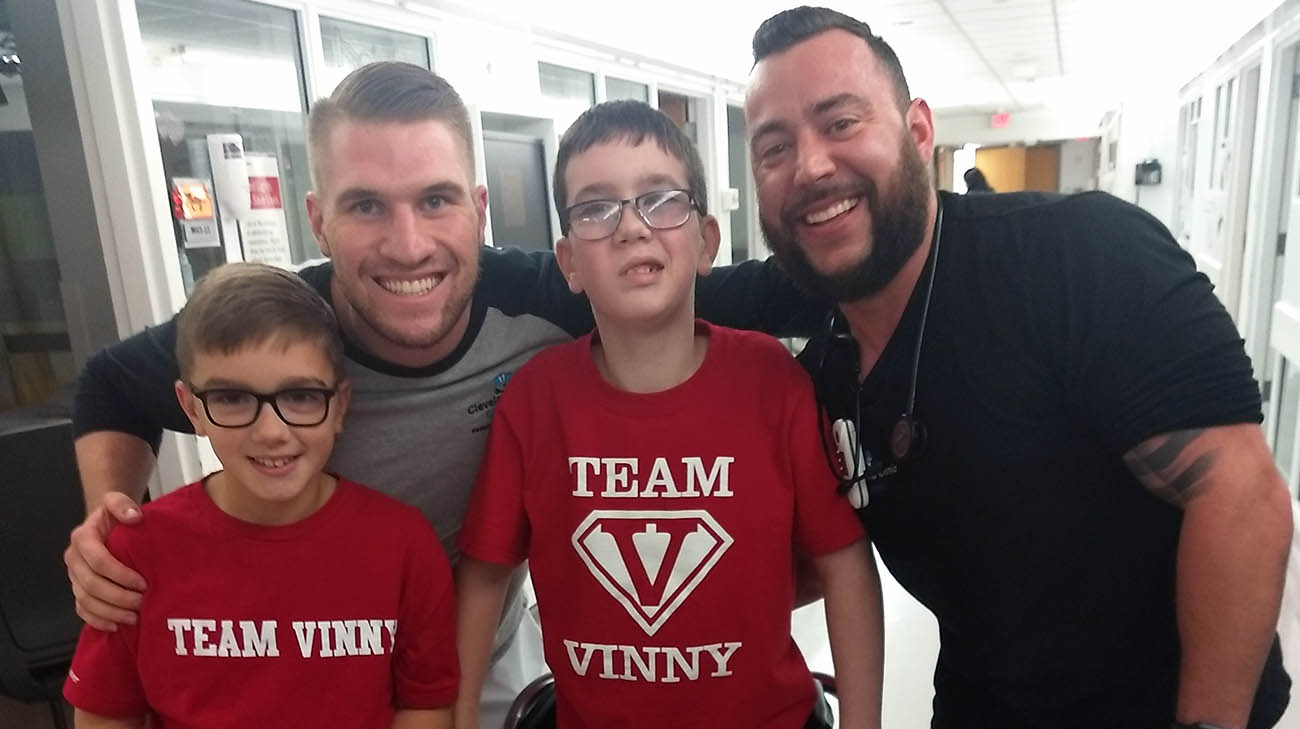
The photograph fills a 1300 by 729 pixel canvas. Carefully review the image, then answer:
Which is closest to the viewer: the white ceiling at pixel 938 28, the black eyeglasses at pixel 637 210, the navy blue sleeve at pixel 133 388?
the black eyeglasses at pixel 637 210

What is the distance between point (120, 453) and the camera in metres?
1.54

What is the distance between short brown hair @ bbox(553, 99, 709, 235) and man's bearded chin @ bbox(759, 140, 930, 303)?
10.1 inches

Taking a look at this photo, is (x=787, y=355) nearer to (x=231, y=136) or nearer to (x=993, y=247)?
(x=993, y=247)

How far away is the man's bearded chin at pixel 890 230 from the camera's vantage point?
1294 millimetres

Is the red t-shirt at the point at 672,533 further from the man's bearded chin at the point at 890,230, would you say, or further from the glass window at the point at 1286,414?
the glass window at the point at 1286,414

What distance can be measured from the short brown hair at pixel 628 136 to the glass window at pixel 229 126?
155cm

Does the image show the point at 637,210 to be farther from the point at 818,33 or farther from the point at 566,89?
the point at 566,89

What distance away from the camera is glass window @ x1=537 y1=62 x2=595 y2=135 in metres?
4.55

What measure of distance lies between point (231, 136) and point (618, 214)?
1813 mm

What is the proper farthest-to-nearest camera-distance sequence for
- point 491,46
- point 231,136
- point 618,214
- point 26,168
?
point 491,46
point 231,136
point 26,168
point 618,214

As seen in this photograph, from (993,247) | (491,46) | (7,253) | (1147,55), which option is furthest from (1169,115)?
(7,253)

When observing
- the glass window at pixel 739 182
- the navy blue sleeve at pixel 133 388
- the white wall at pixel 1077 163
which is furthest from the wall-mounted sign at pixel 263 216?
the white wall at pixel 1077 163

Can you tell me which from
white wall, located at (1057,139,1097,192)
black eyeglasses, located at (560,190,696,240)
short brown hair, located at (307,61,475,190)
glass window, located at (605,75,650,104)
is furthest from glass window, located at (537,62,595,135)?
white wall, located at (1057,139,1097,192)

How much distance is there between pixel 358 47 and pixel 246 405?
261 centimetres
